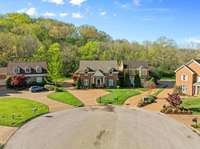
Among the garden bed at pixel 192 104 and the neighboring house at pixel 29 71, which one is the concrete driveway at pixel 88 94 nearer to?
the neighboring house at pixel 29 71

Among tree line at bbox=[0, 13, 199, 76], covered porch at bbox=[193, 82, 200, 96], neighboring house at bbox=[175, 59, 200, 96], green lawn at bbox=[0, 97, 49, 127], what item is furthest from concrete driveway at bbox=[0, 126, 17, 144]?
tree line at bbox=[0, 13, 199, 76]

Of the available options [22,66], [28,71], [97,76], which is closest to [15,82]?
[28,71]

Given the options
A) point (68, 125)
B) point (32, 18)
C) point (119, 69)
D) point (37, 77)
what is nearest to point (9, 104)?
point (68, 125)

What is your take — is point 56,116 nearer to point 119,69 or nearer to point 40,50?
point 119,69

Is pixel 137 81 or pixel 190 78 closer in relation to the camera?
pixel 190 78

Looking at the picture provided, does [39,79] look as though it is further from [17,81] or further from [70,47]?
[70,47]

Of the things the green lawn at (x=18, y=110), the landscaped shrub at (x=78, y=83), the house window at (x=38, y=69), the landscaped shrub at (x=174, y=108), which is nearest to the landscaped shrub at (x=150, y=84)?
the landscaped shrub at (x=78, y=83)

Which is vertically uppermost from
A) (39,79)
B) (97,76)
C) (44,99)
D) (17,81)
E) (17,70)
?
(17,70)
